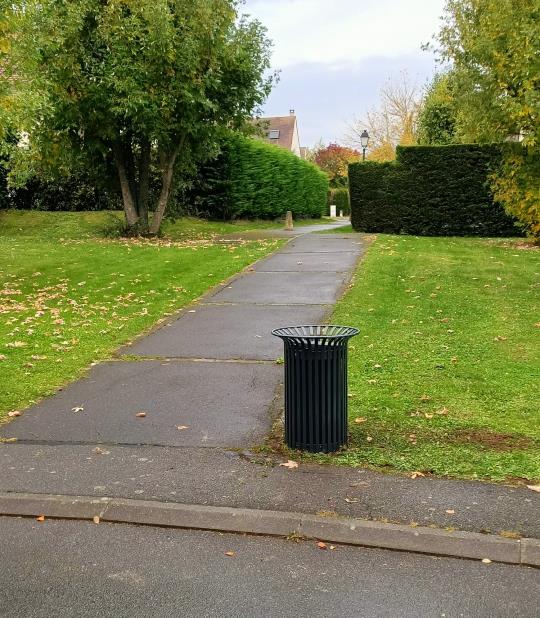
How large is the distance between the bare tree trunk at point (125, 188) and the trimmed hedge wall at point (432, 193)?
6.95 metres

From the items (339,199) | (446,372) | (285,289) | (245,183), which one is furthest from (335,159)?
(446,372)

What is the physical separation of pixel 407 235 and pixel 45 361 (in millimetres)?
15611

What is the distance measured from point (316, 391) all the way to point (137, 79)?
14.1 meters

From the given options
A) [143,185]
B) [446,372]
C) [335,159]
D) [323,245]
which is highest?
[335,159]

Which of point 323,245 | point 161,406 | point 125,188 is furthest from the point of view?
point 125,188

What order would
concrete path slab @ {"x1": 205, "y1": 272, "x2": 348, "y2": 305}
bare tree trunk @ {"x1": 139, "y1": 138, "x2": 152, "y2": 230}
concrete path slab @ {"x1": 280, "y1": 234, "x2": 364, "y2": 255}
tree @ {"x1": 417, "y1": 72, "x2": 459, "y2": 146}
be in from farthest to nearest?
tree @ {"x1": 417, "y1": 72, "x2": 459, "y2": 146} → bare tree trunk @ {"x1": 139, "y1": 138, "x2": 152, "y2": 230} → concrete path slab @ {"x1": 280, "y1": 234, "x2": 364, "y2": 255} → concrete path slab @ {"x1": 205, "y1": 272, "x2": 348, "y2": 305}

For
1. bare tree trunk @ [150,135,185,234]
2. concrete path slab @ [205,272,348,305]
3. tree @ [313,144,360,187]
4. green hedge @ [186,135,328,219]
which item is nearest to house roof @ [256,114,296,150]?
tree @ [313,144,360,187]

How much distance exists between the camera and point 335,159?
72438 mm

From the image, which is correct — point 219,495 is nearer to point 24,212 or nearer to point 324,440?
point 324,440

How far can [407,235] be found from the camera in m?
21.0

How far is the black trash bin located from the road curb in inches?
38.4

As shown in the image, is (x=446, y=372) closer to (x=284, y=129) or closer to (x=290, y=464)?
(x=290, y=464)

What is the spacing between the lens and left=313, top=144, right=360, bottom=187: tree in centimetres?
6638

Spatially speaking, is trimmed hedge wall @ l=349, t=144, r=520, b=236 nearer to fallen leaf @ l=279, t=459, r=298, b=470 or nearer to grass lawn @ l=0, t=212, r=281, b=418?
grass lawn @ l=0, t=212, r=281, b=418
